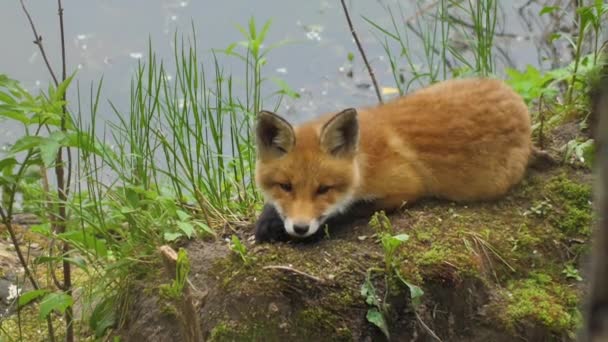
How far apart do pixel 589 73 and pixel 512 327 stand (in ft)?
5.82

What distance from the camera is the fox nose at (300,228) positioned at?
369cm

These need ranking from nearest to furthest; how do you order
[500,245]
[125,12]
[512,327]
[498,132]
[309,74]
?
[512,327], [500,245], [498,132], [309,74], [125,12]

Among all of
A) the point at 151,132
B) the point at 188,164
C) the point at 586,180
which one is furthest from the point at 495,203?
the point at 151,132

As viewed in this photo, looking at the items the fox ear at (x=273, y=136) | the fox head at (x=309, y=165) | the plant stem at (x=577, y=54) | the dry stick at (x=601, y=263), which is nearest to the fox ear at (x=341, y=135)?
the fox head at (x=309, y=165)

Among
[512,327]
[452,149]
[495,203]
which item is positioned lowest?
[512,327]

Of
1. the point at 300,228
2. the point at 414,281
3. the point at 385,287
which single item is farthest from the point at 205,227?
the point at 414,281

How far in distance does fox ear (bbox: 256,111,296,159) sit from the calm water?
3.82 metres

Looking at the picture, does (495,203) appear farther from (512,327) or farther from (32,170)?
(32,170)

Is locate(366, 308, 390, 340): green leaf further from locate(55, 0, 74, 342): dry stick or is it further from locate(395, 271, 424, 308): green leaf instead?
locate(55, 0, 74, 342): dry stick

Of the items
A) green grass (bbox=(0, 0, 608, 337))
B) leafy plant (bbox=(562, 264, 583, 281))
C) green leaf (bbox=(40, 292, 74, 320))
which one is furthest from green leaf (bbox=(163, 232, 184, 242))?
leafy plant (bbox=(562, 264, 583, 281))

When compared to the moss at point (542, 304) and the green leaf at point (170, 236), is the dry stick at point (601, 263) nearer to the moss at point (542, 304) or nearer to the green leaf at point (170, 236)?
the moss at point (542, 304)

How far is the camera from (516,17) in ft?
28.9

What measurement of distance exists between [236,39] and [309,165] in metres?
5.17

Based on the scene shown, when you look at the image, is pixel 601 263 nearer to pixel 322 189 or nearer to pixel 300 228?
pixel 300 228
